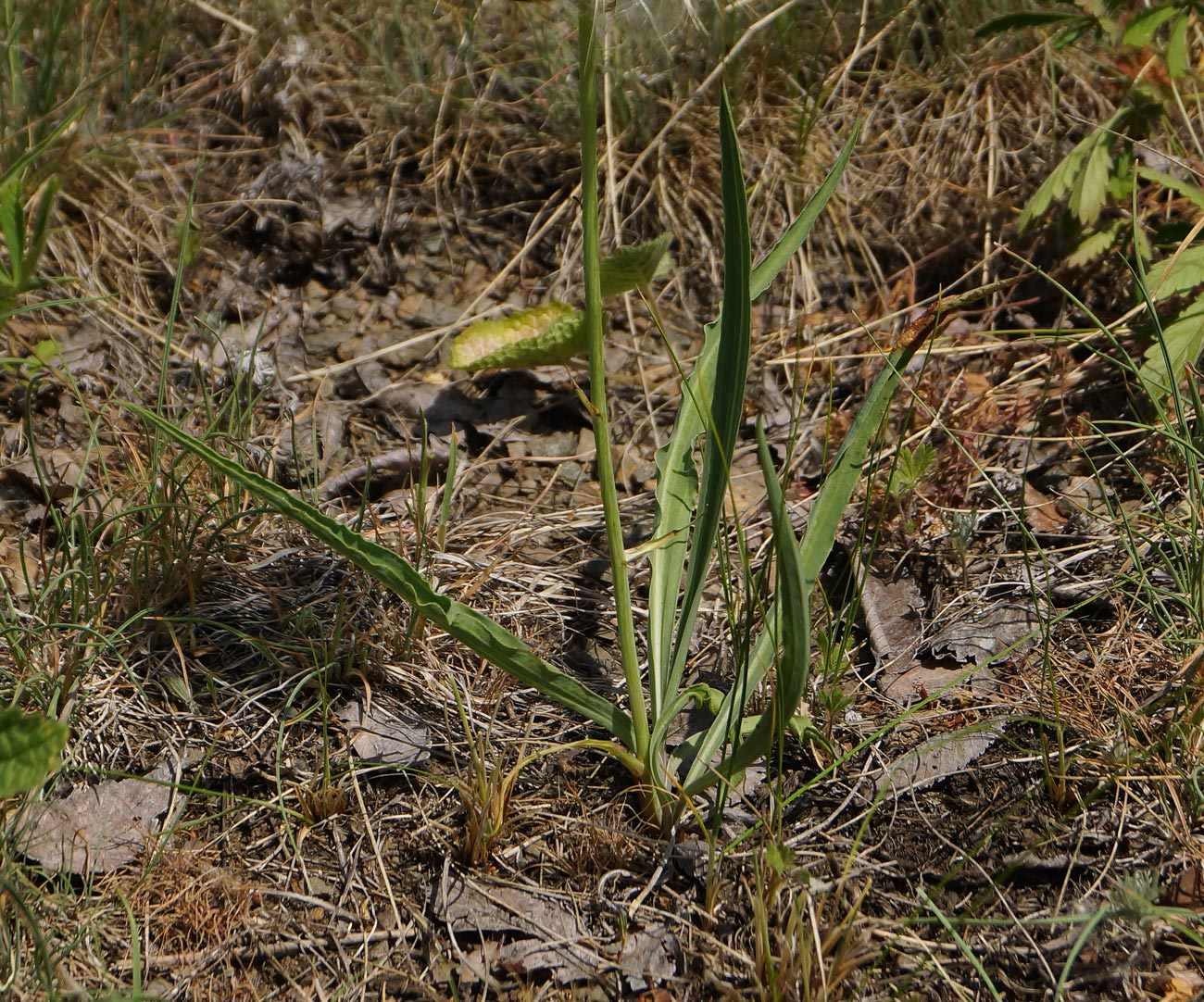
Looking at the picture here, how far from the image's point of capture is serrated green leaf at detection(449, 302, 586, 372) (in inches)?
87.8

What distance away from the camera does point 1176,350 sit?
6.29ft

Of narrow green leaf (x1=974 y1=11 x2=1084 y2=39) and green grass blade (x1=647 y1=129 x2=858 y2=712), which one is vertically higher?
narrow green leaf (x1=974 y1=11 x2=1084 y2=39)

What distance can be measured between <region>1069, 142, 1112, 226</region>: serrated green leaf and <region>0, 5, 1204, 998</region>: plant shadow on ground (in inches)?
12.2

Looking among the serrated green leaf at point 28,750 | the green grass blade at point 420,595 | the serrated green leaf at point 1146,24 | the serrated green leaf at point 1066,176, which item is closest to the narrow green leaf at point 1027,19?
the serrated green leaf at point 1146,24

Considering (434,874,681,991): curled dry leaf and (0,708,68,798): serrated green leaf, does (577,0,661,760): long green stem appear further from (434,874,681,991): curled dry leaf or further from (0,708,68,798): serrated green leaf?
(0,708,68,798): serrated green leaf

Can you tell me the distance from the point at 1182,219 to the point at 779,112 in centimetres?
104

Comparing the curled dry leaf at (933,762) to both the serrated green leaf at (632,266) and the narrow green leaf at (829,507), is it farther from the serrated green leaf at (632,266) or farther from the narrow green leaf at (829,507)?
the serrated green leaf at (632,266)

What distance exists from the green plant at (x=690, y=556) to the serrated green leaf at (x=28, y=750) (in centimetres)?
37

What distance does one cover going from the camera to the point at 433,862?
1533 millimetres

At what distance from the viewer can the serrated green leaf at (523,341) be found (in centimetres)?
223

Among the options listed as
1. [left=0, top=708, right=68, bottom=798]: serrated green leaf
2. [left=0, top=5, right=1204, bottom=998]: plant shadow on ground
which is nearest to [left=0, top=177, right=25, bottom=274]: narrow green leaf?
[left=0, top=5, right=1204, bottom=998]: plant shadow on ground

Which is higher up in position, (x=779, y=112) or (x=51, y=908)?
(x=779, y=112)

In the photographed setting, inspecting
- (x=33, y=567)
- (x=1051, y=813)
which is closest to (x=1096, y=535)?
(x=1051, y=813)

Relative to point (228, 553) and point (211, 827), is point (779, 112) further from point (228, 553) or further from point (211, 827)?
point (211, 827)
